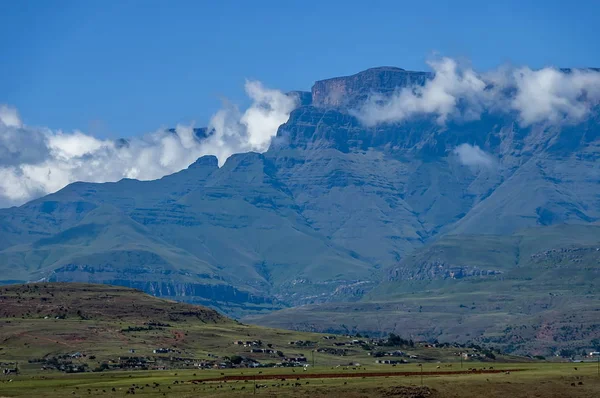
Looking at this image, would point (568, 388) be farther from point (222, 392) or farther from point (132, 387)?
point (132, 387)

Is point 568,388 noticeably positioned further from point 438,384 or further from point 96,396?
point 96,396

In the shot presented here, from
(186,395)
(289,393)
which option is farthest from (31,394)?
(289,393)

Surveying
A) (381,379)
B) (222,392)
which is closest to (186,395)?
(222,392)

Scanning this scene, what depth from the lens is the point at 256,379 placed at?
199m

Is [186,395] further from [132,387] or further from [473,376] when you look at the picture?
[473,376]

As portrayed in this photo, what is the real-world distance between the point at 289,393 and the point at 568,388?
36.8 m

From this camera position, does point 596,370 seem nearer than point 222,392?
No

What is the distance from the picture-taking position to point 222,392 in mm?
171625

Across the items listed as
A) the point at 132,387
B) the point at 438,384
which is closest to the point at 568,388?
the point at 438,384

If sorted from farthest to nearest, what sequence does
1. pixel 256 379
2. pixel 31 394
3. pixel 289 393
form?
pixel 256 379 < pixel 31 394 < pixel 289 393

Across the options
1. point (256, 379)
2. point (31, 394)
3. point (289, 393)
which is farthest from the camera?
point (256, 379)

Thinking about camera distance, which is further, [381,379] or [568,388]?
[381,379]

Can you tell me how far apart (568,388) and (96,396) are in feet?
210

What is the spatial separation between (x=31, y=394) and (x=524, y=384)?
69.1m
